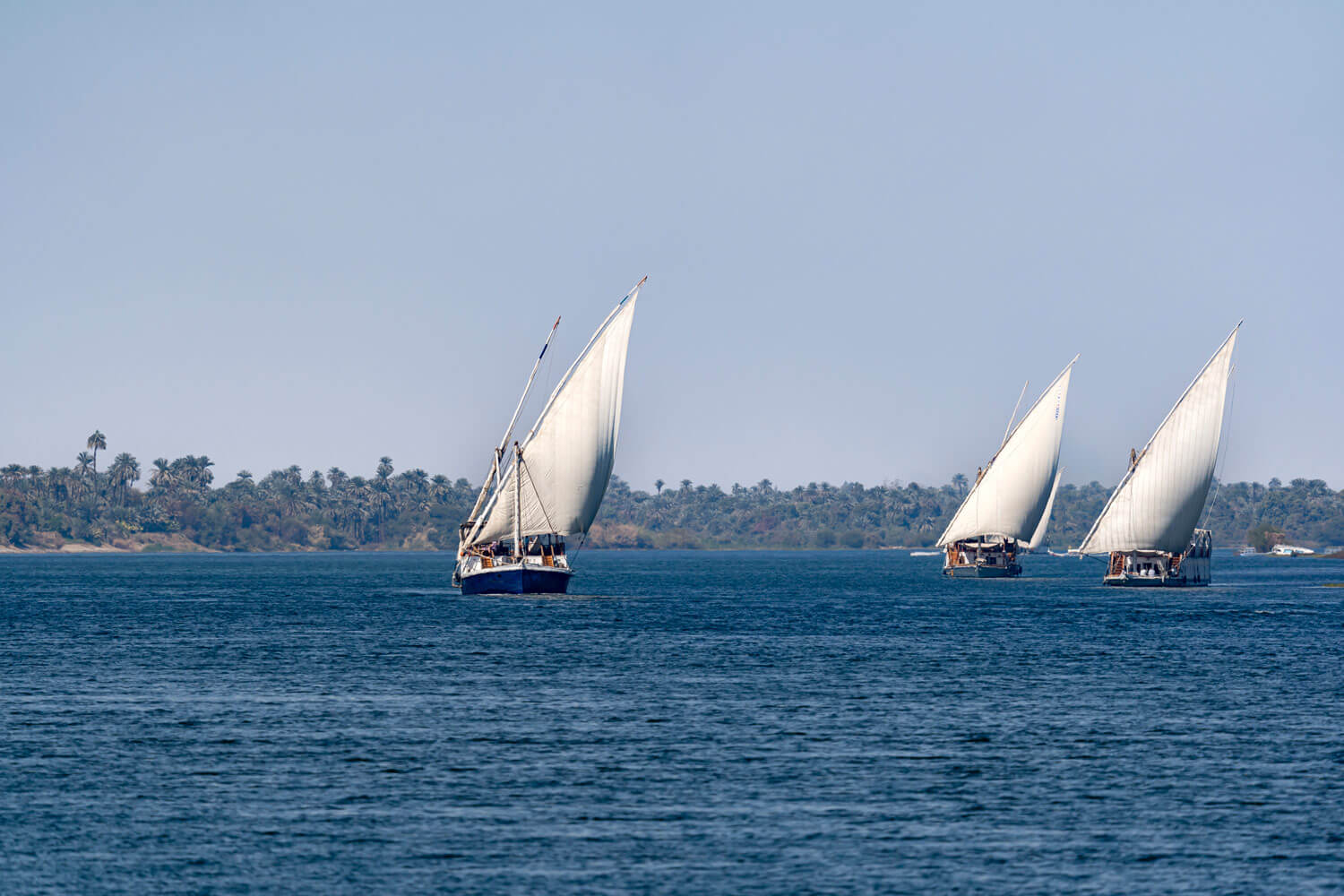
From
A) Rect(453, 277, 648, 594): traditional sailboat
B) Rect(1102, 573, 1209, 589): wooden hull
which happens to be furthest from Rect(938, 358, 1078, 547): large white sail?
Rect(453, 277, 648, 594): traditional sailboat

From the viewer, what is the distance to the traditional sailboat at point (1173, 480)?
131 meters

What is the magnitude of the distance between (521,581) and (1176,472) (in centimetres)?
5474

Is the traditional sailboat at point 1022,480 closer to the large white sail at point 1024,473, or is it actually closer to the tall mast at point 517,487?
the large white sail at point 1024,473

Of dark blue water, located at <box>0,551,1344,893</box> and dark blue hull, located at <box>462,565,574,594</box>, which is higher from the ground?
dark blue hull, located at <box>462,565,574,594</box>

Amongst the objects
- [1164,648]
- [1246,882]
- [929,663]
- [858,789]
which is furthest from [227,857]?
[1164,648]

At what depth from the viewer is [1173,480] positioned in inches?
5231

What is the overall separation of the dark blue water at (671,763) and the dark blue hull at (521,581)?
2360 centimetres

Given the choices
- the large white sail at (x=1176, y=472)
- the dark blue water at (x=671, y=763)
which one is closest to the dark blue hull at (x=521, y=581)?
the dark blue water at (x=671, y=763)

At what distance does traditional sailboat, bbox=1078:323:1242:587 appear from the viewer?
431ft

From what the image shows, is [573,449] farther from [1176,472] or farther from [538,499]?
[1176,472]

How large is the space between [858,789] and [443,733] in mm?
15531

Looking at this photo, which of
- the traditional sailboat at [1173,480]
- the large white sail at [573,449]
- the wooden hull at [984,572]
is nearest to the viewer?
the large white sail at [573,449]

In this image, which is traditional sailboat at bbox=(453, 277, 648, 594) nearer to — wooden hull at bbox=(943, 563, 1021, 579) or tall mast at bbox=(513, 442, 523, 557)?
tall mast at bbox=(513, 442, 523, 557)

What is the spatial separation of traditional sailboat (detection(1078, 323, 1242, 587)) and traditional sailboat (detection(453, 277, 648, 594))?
44539 millimetres
